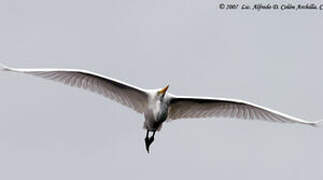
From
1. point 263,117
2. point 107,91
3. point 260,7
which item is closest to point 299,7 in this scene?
point 260,7

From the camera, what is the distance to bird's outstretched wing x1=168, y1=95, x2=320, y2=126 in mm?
36594

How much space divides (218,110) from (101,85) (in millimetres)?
3356

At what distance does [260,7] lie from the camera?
125 feet

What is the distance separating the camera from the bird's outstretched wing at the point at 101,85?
35656 millimetres

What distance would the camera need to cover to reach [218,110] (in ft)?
122

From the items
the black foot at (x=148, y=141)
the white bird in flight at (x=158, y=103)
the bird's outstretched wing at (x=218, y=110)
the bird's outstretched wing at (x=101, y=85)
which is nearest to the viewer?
the bird's outstretched wing at (x=101, y=85)

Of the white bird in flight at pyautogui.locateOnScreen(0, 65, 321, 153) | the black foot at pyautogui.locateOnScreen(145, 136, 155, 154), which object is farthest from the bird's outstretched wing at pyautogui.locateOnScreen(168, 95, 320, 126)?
the black foot at pyautogui.locateOnScreen(145, 136, 155, 154)

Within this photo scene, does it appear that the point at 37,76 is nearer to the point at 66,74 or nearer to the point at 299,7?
the point at 66,74

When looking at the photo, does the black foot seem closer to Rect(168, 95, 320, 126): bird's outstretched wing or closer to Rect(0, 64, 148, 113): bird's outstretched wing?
Rect(168, 95, 320, 126): bird's outstretched wing

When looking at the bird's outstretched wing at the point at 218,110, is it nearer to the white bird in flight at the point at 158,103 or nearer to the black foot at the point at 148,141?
the white bird in flight at the point at 158,103

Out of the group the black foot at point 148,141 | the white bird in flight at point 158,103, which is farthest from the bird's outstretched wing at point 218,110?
the black foot at point 148,141

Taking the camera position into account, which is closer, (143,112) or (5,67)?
(5,67)

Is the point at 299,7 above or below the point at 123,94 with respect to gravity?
above

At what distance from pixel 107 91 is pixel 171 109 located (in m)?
1.86
